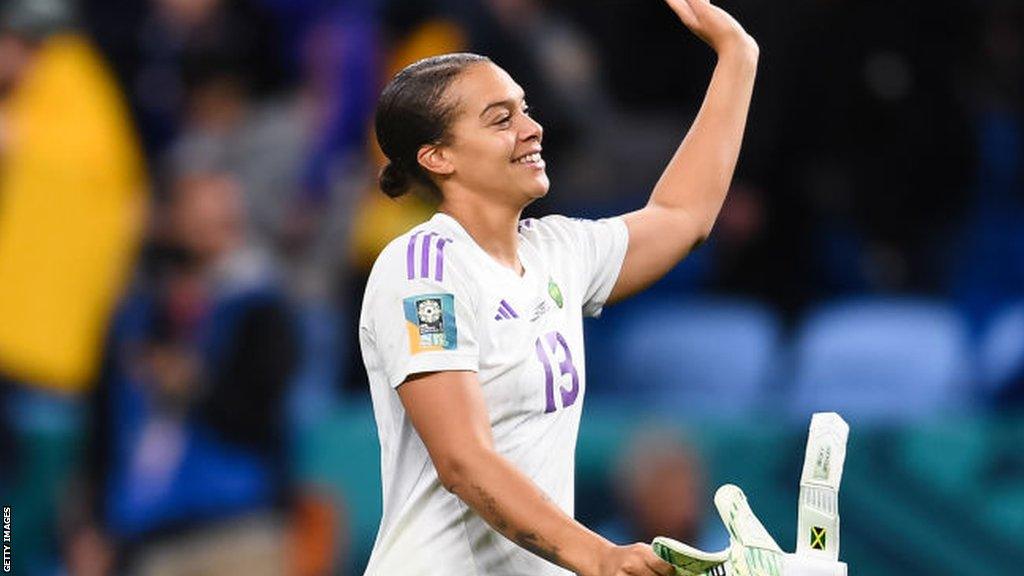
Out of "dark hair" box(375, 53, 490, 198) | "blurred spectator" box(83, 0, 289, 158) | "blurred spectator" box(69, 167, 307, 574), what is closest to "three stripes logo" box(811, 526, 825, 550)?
"dark hair" box(375, 53, 490, 198)

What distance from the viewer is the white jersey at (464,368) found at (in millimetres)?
3500

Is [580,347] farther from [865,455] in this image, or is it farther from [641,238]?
[865,455]

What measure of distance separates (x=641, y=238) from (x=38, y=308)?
4495 millimetres

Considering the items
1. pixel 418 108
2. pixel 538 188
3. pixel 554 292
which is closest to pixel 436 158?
pixel 418 108

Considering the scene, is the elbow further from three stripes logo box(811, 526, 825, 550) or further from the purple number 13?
three stripes logo box(811, 526, 825, 550)

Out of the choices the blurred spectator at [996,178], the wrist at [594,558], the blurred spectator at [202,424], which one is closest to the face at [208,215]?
the blurred spectator at [202,424]

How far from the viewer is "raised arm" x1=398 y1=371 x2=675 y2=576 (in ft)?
10.5

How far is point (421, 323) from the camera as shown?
11.4 feet

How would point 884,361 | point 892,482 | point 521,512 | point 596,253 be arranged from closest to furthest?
point 521,512
point 596,253
point 892,482
point 884,361

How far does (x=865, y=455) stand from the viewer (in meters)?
6.89

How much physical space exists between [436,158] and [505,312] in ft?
1.16

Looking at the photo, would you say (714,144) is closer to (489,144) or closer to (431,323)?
(489,144)

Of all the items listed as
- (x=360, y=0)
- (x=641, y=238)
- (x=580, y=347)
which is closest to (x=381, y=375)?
(x=580, y=347)

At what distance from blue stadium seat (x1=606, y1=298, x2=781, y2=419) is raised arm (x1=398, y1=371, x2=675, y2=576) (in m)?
3.79
